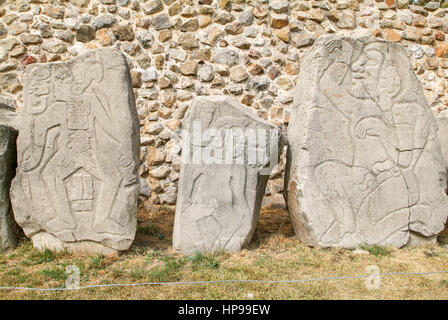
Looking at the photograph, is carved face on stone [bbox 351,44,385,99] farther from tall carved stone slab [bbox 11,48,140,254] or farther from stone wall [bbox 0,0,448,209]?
tall carved stone slab [bbox 11,48,140,254]

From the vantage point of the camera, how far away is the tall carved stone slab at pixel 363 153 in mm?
3137

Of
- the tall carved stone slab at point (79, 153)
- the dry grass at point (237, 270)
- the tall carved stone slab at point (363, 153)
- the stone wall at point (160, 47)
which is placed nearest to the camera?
the dry grass at point (237, 270)

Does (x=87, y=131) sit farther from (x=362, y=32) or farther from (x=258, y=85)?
(x=362, y=32)

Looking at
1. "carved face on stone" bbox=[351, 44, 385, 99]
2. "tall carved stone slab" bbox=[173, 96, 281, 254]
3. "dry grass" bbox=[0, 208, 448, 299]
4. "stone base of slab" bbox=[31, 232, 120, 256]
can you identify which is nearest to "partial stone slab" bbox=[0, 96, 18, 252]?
"dry grass" bbox=[0, 208, 448, 299]

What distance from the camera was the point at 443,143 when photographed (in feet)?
12.5

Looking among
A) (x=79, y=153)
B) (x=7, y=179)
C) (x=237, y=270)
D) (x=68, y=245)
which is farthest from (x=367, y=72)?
(x=7, y=179)

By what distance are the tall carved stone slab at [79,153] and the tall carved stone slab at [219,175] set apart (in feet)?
1.46

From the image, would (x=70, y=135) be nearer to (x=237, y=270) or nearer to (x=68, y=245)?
(x=68, y=245)

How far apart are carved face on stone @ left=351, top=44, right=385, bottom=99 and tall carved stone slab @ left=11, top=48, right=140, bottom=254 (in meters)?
1.95

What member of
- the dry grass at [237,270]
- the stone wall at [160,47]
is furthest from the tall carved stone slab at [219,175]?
the stone wall at [160,47]

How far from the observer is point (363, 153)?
→ 322 cm

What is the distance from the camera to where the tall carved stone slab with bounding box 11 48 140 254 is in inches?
119

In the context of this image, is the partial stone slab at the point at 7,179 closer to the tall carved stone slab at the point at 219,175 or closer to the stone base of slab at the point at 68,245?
the stone base of slab at the point at 68,245

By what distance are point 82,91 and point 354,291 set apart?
8.34 feet
